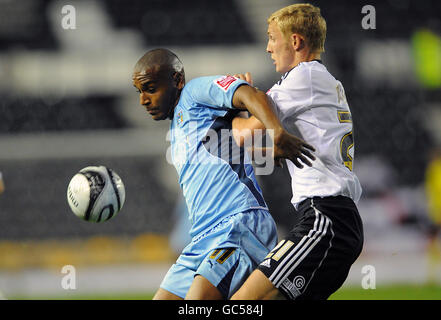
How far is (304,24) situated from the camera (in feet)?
12.5

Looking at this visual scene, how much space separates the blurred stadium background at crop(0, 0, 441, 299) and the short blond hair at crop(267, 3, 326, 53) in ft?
33.5

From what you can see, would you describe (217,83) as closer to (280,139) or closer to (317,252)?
(280,139)

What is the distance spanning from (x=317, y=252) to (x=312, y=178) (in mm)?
427

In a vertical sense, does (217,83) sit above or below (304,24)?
below

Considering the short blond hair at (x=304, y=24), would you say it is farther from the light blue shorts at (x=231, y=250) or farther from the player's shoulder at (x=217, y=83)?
the light blue shorts at (x=231, y=250)

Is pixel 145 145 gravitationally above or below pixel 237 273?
above

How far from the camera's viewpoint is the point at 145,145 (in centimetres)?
1670

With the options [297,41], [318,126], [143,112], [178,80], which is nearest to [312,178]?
[318,126]

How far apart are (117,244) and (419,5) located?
1046cm

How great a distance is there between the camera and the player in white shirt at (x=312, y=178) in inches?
132
